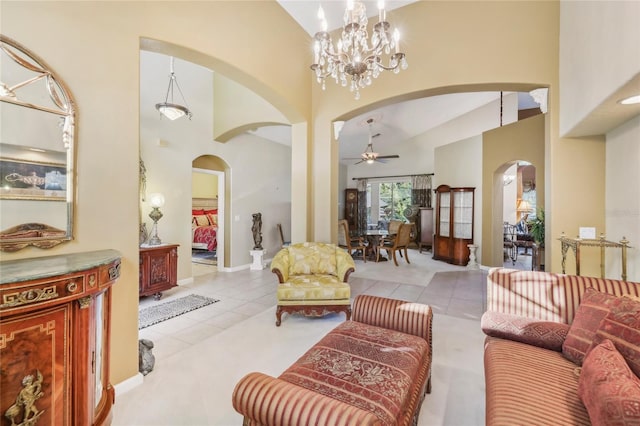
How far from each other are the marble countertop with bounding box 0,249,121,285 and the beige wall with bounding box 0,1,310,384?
0.38 feet

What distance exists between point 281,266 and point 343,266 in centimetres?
79

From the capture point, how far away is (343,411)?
3.54 feet

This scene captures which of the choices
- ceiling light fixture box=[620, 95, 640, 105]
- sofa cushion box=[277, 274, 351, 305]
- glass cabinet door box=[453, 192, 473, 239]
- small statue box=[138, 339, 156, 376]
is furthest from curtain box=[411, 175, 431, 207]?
small statue box=[138, 339, 156, 376]

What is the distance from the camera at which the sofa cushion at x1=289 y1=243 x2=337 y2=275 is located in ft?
12.1

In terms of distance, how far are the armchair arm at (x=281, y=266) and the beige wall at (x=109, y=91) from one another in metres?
1.51

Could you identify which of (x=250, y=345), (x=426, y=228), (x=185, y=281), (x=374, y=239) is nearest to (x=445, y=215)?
(x=426, y=228)

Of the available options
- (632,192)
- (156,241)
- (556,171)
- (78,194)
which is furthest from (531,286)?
(156,241)

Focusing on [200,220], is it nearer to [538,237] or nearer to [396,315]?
[396,315]

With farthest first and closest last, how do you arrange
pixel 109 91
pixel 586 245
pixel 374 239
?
pixel 374 239 → pixel 586 245 → pixel 109 91

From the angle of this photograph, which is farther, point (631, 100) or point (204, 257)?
point (204, 257)

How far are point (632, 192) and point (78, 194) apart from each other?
173 inches

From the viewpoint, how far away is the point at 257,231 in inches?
247

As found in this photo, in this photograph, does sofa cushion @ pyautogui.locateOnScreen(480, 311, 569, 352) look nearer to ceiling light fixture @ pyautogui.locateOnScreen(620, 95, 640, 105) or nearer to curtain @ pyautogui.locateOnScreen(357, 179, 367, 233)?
ceiling light fixture @ pyautogui.locateOnScreen(620, 95, 640, 105)

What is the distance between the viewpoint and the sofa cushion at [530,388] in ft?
3.97
